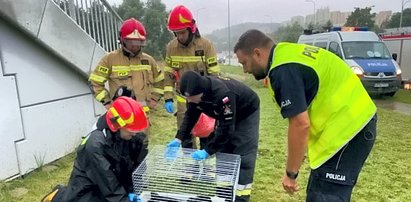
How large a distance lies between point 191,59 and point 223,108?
1453mm

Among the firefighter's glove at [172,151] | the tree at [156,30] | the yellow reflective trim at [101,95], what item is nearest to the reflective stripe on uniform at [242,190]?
the firefighter's glove at [172,151]

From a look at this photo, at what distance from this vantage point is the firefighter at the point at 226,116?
267cm

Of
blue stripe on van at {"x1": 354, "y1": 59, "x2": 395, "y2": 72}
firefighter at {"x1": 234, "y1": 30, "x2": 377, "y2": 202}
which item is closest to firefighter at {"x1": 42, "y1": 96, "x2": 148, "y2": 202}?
firefighter at {"x1": 234, "y1": 30, "x2": 377, "y2": 202}

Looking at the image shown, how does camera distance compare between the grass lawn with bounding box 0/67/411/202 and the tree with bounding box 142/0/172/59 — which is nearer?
the grass lawn with bounding box 0/67/411/202

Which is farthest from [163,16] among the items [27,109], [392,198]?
[392,198]

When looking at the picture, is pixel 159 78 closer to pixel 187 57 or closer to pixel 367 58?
pixel 187 57

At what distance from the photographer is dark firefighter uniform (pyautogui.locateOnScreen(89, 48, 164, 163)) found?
12.7ft

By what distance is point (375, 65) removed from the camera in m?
11.1

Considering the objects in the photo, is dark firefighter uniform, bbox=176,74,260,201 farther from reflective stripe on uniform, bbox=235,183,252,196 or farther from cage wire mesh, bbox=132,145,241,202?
cage wire mesh, bbox=132,145,241,202

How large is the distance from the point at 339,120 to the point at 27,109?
352 centimetres

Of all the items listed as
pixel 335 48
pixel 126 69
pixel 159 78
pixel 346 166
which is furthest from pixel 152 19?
pixel 346 166

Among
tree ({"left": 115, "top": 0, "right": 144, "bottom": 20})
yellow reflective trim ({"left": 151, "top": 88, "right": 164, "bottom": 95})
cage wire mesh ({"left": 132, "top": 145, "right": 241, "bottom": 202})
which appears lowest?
cage wire mesh ({"left": 132, "top": 145, "right": 241, "bottom": 202})

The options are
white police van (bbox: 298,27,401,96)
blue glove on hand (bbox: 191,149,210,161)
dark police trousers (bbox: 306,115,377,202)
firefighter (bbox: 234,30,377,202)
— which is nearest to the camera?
firefighter (bbox: 234,30,377,202)

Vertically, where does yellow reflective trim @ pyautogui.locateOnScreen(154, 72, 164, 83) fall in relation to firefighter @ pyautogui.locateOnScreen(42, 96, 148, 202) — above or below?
above
